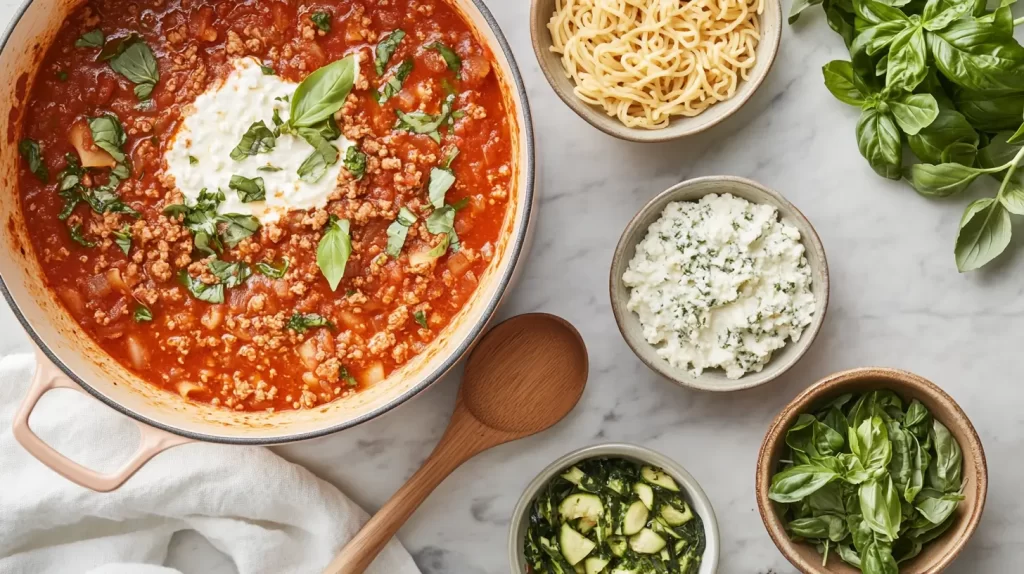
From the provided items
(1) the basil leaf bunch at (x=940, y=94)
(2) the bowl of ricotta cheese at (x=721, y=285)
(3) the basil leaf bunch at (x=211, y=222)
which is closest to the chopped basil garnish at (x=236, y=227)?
(3) the basil leaf bunch at (x=211, y=222)

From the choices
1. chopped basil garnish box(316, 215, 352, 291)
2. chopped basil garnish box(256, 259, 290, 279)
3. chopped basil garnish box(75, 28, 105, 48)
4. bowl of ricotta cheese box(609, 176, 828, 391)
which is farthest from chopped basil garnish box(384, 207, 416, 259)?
chopped basil garnish box(75, 28, 105, 48)

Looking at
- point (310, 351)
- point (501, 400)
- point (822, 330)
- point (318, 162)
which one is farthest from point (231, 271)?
point (822, 330)

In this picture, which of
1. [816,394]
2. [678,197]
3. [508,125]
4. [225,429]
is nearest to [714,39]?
[678,197]

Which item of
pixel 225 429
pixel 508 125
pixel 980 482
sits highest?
pixel 508 125

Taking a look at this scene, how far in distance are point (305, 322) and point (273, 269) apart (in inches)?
9.6

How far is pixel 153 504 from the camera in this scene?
388 cm

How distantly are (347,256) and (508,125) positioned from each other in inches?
31.6

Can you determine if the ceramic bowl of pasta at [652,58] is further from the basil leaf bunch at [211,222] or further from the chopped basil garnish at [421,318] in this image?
the basil leaf bunch at [211,222]

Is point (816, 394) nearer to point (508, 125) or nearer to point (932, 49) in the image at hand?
point (932, 49)

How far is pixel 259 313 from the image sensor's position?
362 centimetres

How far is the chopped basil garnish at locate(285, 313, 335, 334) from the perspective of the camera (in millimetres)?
3604

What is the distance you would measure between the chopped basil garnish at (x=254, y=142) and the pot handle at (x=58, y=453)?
103 centimetres

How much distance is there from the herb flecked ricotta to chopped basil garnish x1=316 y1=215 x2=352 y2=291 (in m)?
1.09

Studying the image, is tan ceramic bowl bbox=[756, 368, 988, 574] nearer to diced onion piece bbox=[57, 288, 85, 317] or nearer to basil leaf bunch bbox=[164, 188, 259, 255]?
basil leaf bunch bbox=[164, 188, 259, 255]
